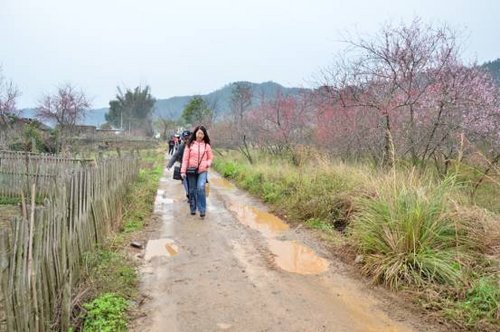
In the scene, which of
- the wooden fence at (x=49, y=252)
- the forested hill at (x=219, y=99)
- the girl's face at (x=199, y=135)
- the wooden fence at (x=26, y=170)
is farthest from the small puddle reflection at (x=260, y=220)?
the forested hill at (x=219, y=99)

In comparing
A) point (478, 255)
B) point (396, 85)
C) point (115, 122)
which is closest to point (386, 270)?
point (478, 255)

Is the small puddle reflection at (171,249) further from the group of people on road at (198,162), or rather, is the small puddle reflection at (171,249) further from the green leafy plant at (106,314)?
the group of people on road at (198,162)

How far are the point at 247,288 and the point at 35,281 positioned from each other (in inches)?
87.5

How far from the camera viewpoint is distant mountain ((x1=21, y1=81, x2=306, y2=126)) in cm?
2347

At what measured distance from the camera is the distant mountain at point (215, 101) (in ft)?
77.0

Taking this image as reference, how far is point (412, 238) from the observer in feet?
15.8

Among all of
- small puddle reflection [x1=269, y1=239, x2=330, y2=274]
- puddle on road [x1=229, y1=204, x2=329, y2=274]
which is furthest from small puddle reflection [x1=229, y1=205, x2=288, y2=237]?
small puddle reflection [x1=269, y1=239, x2=330, y2=274]

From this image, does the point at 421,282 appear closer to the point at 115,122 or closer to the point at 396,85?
the point at 396,85

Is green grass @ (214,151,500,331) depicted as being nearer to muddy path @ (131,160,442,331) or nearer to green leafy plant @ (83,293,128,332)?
muddy path @ (131,160,442,331)

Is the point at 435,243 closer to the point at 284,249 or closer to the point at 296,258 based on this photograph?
the point at 296,258

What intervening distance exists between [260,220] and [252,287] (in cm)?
374

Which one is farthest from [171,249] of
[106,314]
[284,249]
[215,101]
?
[215,101]

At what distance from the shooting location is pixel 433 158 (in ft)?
33.4

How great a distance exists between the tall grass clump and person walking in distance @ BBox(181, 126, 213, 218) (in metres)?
3.53
